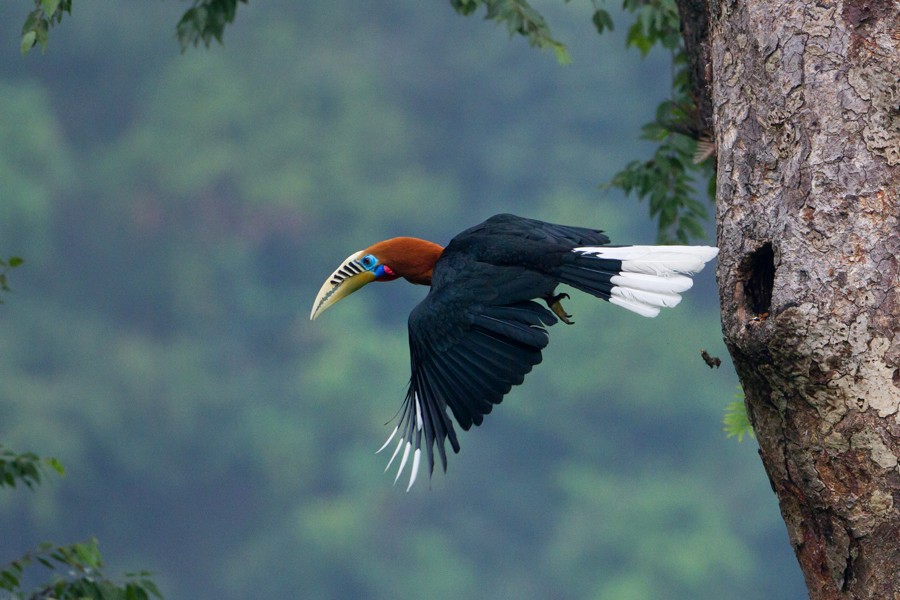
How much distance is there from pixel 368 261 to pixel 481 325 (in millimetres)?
605

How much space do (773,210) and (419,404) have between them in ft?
4.43

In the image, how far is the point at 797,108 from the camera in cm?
231

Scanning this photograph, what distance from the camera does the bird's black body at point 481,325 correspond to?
3.13 metres

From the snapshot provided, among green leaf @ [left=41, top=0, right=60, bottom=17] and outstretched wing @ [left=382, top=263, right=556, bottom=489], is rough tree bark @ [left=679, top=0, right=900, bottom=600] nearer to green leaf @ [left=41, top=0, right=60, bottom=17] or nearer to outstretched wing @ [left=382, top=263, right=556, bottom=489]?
outstretched wing @ [left=382, top=263, right=556, bottom=489]

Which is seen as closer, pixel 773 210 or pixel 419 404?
pixel 773 210

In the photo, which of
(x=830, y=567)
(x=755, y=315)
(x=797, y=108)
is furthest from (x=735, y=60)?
(x=830, y=567)

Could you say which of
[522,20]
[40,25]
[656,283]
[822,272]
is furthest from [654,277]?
[40,25]

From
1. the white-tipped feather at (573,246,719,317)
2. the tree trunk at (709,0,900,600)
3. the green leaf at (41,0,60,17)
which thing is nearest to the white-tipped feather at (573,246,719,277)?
the white-tipped feather at (573,246,719,317)

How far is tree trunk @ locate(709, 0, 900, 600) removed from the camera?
7.20 feet

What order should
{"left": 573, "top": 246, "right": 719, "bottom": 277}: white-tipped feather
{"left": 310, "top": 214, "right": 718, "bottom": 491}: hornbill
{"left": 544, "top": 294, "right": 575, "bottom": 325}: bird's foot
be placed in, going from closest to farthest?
{"left": 573, "top": 246, "right": 719, "bottom": 277}: white-tipped feather, {"left": 310, "top": 214, "right": 718, "bottom": 491}: hornbill, {"left": 544, "top": 294, "right": 575, "bottom": 325}: bird's foot

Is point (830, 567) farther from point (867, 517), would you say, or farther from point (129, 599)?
point (129, 599)

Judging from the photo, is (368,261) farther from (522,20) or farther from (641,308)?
(522,20)

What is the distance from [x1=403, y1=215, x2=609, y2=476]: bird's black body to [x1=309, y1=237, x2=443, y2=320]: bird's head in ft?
0.67

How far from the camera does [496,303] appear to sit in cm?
323
